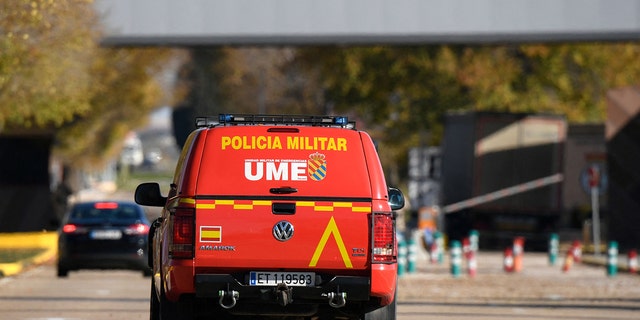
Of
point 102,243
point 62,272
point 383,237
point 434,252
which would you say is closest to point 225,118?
point 383,237

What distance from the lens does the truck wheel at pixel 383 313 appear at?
14.2 meters

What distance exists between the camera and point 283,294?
13.5 m

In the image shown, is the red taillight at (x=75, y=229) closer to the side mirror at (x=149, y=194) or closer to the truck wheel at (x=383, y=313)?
the side mirror at (x=149, y=194)

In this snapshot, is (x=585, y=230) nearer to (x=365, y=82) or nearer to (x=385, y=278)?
(x=365, y=82)

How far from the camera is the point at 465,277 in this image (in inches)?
1228

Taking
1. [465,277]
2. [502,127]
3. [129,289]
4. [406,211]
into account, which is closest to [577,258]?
[502,127]

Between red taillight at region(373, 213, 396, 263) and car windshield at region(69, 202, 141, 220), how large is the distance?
47.9 feet

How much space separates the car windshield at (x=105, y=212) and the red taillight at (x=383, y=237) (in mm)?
14604

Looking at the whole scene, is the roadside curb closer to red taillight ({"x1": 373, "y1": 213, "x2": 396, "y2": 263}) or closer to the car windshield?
the car windshield

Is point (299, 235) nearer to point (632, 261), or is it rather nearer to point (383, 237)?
point (383, 237)

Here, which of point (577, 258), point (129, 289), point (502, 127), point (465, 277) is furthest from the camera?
point (502, 127)

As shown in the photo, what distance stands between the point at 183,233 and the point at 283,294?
0.89 m

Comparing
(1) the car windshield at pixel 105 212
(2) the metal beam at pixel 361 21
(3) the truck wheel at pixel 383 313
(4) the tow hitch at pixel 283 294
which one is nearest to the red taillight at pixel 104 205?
(1) the car windshield at pixel 105 212

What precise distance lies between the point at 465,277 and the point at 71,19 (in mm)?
10227
